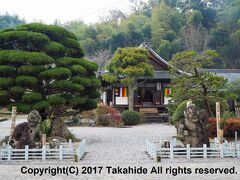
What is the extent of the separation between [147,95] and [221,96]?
17.3 metres

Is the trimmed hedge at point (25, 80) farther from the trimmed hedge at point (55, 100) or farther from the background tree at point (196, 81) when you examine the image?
the background tree at point (196, 81)

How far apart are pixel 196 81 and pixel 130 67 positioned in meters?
13.3

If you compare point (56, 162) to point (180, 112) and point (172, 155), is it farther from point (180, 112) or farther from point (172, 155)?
point (180, 112)

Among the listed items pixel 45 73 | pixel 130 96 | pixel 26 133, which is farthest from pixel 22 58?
pixel 130 96

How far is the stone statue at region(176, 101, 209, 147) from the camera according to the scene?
12281 millimetres

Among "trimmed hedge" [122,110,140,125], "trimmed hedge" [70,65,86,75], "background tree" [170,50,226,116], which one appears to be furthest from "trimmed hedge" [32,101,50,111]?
"trimmed hedge" [122,110,140,125]

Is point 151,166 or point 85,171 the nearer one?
point 85,171

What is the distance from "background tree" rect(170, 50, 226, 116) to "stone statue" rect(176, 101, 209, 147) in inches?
143

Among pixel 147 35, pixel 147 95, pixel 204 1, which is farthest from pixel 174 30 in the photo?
pixel 147 95

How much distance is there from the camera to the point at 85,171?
9586 millimetres

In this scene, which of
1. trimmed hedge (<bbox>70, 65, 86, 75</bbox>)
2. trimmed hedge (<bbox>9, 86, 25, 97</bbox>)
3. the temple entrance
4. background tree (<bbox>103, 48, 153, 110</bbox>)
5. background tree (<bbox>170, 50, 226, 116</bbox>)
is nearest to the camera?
trimmed hedge (<bbox>9, 86, 25, 97</bbox>)

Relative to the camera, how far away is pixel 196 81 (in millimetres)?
15867

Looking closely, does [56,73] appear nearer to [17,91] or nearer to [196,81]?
[17,91]

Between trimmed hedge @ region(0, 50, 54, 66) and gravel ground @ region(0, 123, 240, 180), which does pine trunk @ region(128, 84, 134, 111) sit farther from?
gravel ground @ region(0, 123, 240, 180)
